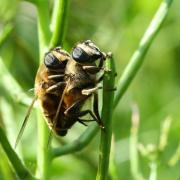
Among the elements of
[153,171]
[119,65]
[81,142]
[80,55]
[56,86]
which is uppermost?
[80,55]

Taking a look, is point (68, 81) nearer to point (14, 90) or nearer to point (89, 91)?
point (89, 91)

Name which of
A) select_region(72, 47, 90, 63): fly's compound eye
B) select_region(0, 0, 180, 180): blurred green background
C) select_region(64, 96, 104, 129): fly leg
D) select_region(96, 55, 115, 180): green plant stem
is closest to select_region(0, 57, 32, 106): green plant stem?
select_region(64, 96, 104, 129): fly leg

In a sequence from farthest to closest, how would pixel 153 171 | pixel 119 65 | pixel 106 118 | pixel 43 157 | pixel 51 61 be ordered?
pixel 119 65 < pixel 153 171 < pixel 43 157 < pixel 51 61 < pixel 106 118

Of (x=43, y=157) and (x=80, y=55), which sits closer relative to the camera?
(x=80, y=55)

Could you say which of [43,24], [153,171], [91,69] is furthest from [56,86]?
[153,171]

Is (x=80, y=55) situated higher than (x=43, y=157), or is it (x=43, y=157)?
(x=80, y=55)

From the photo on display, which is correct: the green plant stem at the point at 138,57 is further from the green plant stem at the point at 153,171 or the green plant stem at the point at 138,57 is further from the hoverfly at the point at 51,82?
the green plant stem at the point at 153,171

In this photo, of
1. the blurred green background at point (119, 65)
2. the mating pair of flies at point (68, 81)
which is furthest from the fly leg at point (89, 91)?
the blurred green background at point (119, 65)

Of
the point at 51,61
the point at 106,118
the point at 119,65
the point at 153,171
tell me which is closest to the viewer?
the point at 106,118
